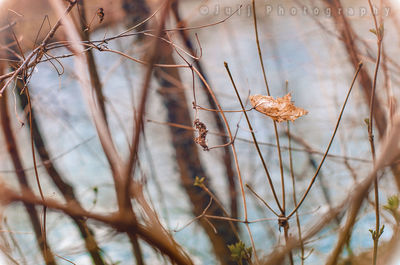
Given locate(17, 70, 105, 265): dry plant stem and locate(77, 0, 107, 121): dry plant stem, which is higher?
locate(77, 0, 107, 121): dry plant stem

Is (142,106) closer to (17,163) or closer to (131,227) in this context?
(131,227)

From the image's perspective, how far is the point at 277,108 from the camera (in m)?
0.30

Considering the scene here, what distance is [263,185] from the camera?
52 cm

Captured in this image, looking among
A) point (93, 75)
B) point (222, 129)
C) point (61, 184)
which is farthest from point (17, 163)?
point (222, 129)

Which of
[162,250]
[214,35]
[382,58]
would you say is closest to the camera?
[162,250]

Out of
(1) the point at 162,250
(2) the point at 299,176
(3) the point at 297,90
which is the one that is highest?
(3) the point at 297,90

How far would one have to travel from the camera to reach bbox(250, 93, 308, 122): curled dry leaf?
0.30m

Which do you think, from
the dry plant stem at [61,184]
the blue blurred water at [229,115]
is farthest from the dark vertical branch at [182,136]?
the dry plant stem at [61,184]

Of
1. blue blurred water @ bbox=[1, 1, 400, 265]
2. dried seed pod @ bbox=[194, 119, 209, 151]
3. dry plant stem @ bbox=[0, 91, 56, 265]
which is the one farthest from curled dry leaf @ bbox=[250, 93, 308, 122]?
dry plant stem @ bbox=[0, 91, 56, 265]

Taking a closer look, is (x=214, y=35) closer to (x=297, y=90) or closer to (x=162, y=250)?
(x=297, y=90)

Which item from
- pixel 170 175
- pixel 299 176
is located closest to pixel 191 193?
pixel 170 175

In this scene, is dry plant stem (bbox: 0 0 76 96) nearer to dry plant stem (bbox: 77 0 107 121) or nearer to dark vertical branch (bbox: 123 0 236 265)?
dry plant stem (bbox: 77 0 107 121)

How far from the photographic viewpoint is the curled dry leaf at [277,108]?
302mm

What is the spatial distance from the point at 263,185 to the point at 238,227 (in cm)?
8
